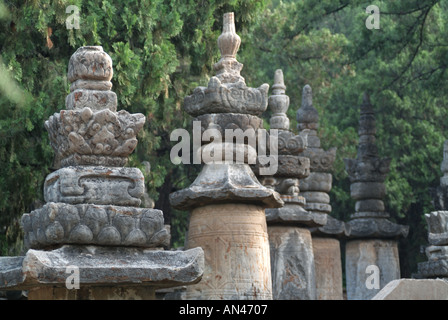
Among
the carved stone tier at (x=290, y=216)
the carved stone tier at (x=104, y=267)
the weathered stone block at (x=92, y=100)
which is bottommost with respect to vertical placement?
the carved stone tier at (x=104, y=267)

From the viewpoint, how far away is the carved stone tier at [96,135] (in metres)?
6.68

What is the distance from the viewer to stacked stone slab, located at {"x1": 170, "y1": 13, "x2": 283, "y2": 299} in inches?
356

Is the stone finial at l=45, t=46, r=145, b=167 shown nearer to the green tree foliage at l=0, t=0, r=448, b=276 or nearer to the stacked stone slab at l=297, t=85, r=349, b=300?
the green tree foliage at l=0, t=0, r=448, b=276

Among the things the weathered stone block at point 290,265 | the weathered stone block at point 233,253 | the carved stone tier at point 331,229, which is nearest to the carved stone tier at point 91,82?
the weathered stone block at point 233,253

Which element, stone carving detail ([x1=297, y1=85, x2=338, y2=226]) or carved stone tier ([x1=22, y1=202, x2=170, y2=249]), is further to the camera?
stone carving detail ([x1=297, y1=85, x2=338, y2=226])

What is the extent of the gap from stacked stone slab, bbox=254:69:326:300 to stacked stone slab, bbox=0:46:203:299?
14.8 ft

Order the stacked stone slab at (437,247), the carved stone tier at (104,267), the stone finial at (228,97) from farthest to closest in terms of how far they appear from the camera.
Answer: the stacked stone slab at (437,247) → the stone finial at (228,97) → the carved stone tier at (104,267)

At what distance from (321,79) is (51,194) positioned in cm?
1948

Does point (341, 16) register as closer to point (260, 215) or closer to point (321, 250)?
point (321, 250)

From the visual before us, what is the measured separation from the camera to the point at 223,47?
10008 millimetres

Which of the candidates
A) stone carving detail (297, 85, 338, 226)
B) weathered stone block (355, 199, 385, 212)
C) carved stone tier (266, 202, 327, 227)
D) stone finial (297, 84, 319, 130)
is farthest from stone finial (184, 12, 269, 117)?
weathered stone block (355, 199, 385, 212)

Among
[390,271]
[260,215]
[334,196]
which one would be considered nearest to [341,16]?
[334,196]

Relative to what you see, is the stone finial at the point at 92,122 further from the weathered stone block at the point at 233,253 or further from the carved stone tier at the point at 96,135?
the weathered stone block at the point at 233,253

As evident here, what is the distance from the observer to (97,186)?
21.6 ft
